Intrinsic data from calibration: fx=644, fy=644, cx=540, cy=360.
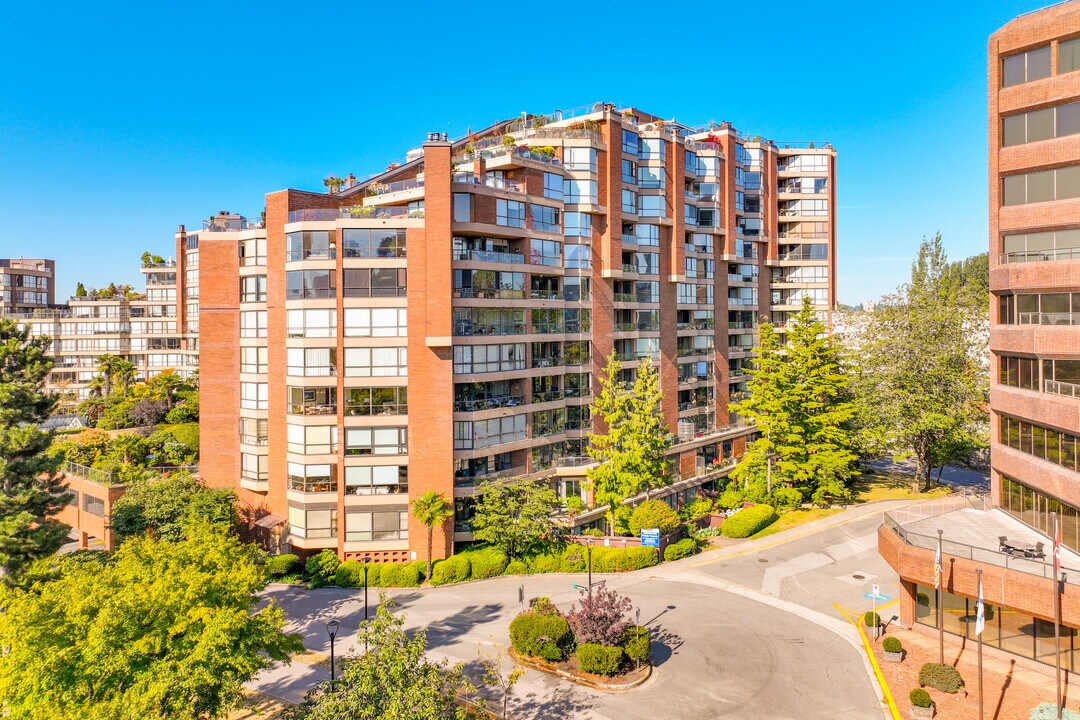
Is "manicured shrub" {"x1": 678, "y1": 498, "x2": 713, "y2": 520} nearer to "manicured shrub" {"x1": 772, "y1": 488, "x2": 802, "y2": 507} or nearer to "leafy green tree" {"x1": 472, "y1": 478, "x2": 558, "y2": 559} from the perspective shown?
"manicured shrub" {"x1": 772, "y1": 488, "x2": 802, "y2": 507}

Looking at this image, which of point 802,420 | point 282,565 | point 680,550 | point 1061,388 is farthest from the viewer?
point 802,420

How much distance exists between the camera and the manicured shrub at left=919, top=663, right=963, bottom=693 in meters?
24.9

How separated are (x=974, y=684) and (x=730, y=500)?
2809cm

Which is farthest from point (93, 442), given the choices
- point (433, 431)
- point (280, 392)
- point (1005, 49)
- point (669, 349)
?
point (1005, 49)

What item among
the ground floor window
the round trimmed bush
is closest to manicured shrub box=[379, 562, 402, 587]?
the round trimmed bush

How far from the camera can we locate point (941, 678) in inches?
988

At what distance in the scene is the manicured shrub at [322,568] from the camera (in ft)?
132

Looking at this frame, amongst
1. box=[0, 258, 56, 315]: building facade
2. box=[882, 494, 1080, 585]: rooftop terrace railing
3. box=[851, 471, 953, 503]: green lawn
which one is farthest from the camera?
box=[0, 258, 56, 315]: building facade

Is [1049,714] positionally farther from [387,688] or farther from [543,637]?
[387,688]

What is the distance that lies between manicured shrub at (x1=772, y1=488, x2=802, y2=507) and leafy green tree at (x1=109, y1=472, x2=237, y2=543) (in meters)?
40.7

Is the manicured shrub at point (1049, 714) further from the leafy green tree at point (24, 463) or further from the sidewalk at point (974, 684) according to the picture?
the leafy green tree at point (24, 463)

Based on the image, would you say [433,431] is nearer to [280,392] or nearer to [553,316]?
[280,392]

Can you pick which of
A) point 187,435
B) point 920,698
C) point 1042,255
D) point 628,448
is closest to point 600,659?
point 920,698

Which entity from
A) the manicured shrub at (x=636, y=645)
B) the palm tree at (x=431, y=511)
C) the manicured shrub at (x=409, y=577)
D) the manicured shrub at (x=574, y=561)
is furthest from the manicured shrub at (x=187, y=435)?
the manicured shrub at (x=636, y=645)
